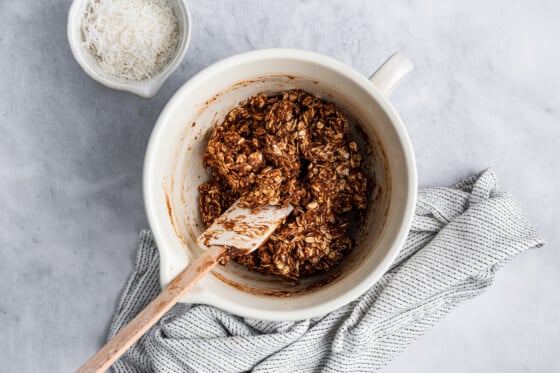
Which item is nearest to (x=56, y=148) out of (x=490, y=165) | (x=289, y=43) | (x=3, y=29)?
(x=3, y=29)

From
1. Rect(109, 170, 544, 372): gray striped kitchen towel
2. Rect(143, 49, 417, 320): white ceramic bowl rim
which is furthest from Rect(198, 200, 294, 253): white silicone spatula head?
Rect(109, 170, 544, 372): gray striped kitchen towel

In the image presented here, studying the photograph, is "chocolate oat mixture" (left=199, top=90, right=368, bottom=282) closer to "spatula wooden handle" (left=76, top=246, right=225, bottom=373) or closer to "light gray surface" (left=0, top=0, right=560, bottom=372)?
"spatula wooden handle" (left=76, top=246, right=225, bottom=373)

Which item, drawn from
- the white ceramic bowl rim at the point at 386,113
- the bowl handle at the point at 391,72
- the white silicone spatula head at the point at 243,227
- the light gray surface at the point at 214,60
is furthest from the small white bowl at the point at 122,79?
the bowl handle at the point at 391,72

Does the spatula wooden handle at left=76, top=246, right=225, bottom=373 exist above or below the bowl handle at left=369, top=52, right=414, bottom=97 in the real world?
below

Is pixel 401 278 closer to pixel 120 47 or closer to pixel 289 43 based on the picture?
pixel 289 43

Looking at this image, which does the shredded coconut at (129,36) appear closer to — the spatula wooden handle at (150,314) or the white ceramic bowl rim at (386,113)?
the white ceramic bowl rim at (386,113)

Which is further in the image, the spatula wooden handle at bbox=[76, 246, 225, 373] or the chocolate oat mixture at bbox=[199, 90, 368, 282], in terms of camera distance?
the chocolate oat mixture at bbox=[199, 90, 368, 282]

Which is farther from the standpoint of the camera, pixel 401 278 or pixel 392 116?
pixel 401 278
